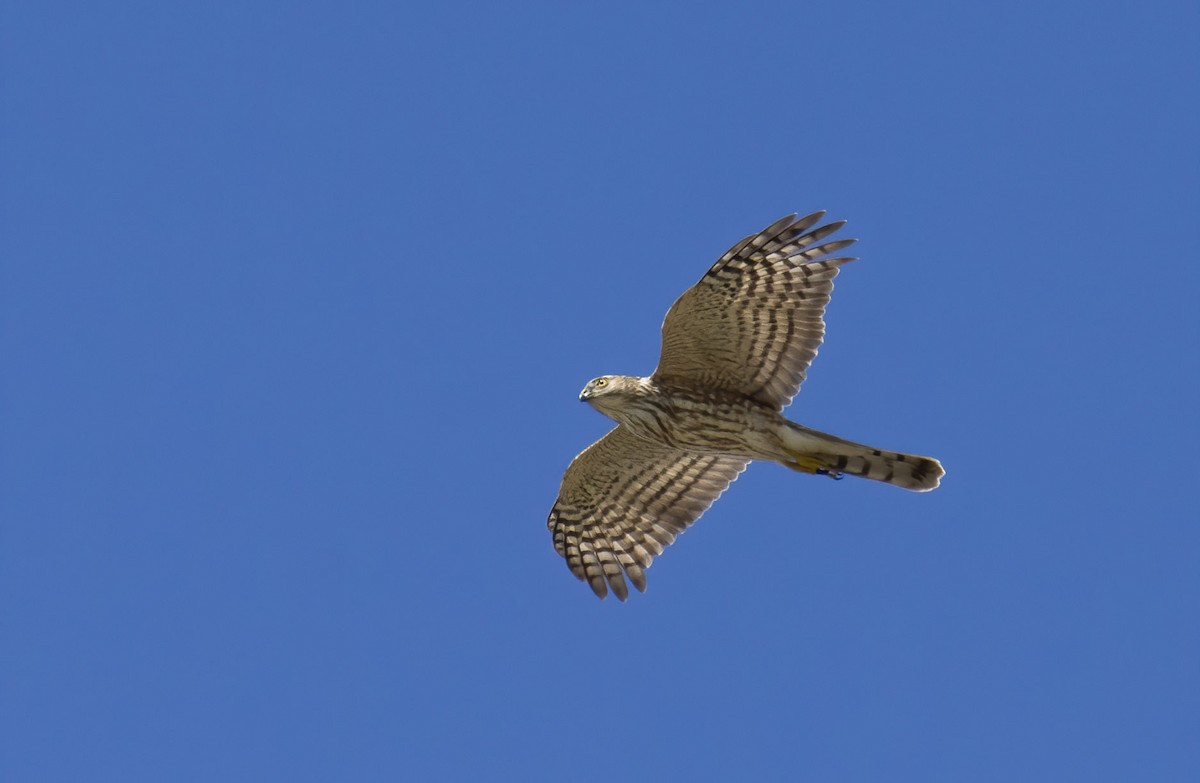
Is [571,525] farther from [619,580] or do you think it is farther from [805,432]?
[805,432]

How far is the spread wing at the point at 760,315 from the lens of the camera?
47.8ft

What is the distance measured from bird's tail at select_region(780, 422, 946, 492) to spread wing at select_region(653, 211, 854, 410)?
43 centimetres

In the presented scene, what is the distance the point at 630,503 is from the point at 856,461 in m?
2.69

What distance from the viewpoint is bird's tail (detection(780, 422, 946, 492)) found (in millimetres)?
14656

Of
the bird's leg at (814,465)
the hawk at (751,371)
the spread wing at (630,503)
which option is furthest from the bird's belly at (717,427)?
the spread wing at (630,503)

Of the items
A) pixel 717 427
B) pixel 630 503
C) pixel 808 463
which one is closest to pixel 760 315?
pixel 717 427

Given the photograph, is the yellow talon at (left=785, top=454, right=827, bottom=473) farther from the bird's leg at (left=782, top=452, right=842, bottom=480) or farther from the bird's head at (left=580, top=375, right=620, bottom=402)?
the bird's head at (left=580, top=375, right=620, bottom=402)

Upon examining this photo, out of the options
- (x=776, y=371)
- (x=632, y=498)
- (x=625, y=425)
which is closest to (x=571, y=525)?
(x=632, y=498)

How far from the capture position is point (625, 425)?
15188mm

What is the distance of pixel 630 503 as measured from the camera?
16.5 metres

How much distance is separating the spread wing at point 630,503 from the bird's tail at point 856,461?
157cm

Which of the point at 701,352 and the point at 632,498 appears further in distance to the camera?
the point at 632,498

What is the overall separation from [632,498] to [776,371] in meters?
2.39

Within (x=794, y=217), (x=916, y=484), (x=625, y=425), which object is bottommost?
(x=916, y=484)
